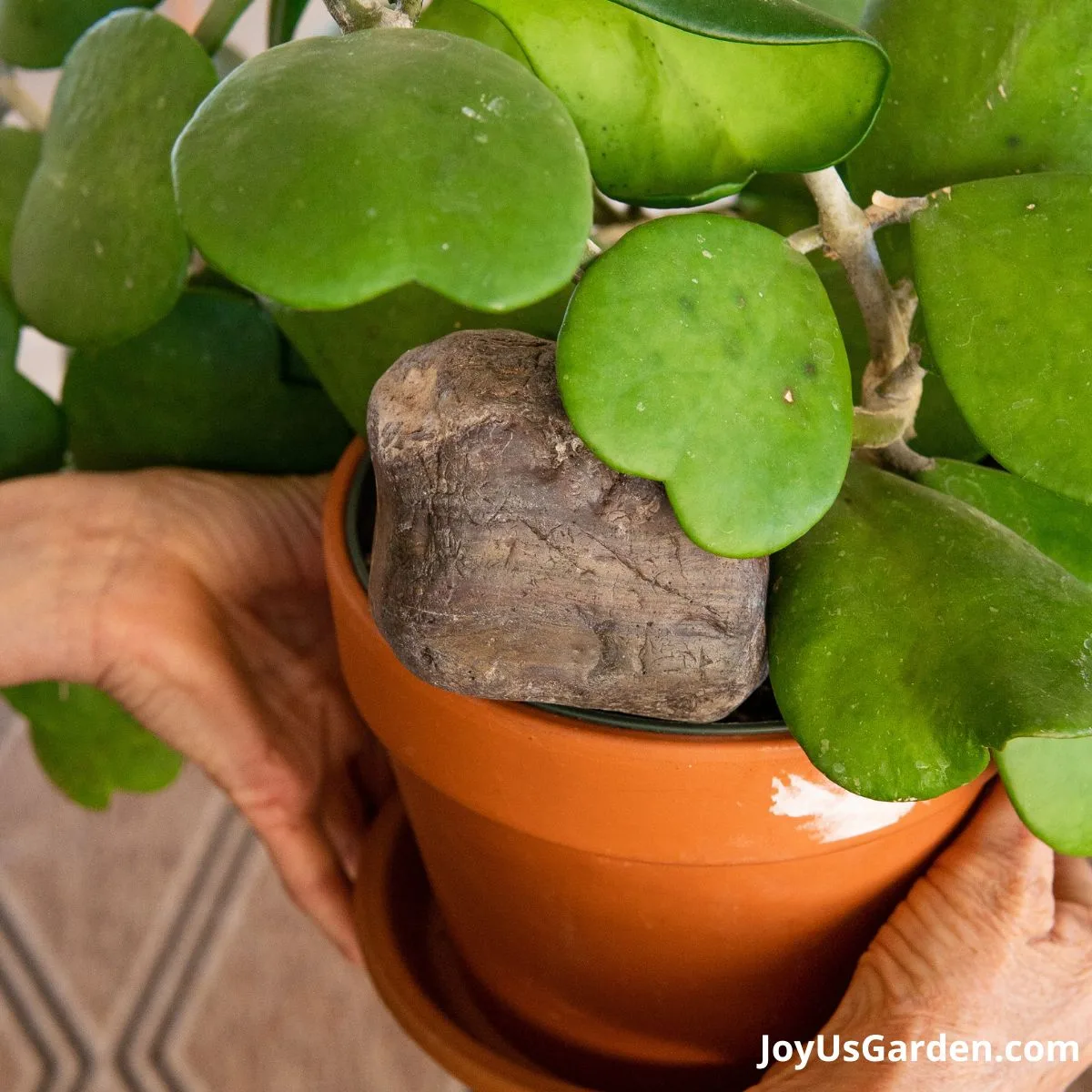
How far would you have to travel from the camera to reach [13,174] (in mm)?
700

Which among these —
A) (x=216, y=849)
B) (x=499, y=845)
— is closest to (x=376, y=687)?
(x=499, y=845)

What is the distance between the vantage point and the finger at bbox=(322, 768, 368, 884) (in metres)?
0.76

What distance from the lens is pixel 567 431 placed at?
41 cm

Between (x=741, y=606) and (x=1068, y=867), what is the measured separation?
33cm

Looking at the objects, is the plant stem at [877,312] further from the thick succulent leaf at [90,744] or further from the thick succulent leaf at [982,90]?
the thick succulent leaf at [90,744]

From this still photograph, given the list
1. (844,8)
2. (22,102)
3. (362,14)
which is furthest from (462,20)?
(22,102)

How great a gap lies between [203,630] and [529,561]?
36 cm

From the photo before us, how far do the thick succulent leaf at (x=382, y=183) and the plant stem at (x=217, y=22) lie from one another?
343 millimetres

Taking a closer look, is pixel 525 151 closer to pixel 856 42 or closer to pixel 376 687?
pixel 856 42

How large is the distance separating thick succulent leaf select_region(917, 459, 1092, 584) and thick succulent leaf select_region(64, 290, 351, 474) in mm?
414

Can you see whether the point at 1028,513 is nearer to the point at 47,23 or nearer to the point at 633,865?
the point at 633,865

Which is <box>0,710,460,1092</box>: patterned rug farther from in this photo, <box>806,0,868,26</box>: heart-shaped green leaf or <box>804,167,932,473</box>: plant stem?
<box>806,0,868,26</box>: heart-shaped green leaf

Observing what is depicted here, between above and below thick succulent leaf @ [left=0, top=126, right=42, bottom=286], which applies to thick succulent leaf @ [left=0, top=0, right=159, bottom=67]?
above

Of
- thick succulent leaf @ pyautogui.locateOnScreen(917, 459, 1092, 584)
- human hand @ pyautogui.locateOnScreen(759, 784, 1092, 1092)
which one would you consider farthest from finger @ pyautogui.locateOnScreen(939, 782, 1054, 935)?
thick succulent leaf @ pyautogui.locateOnScreen(917, 459, 1092, 584)
